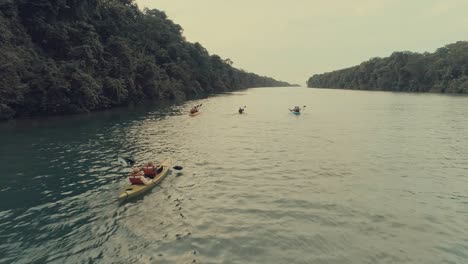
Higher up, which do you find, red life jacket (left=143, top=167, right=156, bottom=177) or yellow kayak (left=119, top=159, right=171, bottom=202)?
red life jacket (left=143, top=167, right=156, bottom=177)

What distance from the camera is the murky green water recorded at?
536 inches

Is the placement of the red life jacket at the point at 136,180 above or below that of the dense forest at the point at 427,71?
below

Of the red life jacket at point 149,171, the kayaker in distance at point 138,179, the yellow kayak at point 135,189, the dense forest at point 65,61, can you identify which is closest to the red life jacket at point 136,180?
the kayaker in distance at point 138,179

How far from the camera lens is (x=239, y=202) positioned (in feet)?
61.3

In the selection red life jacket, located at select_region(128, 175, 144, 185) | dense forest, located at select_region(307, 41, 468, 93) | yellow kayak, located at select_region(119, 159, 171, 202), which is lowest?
yellow kayak, located at select_region(119, 159, 171, 202)

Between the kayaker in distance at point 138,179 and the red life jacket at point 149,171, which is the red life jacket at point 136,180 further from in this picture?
the red life jacket at point 149,171

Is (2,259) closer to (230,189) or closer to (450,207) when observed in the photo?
(230,189)

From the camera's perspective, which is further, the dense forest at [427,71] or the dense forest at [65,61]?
the dense forest at [427,71]

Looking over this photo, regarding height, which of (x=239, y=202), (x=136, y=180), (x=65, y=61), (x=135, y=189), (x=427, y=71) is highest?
(x=65, y=61)

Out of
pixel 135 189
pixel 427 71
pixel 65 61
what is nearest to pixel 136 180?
pixel 135 189

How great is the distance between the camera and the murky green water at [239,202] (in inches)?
536

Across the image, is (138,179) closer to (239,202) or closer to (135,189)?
(135,189)

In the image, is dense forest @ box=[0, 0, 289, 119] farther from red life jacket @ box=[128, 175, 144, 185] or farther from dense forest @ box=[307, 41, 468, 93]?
dense forest @ box=[307, 41, 468, 93]

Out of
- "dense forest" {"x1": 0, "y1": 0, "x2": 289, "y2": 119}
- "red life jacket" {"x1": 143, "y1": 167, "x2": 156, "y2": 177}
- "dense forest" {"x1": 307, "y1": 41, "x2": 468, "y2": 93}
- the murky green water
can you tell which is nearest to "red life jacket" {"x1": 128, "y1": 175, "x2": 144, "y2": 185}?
the murky green water
